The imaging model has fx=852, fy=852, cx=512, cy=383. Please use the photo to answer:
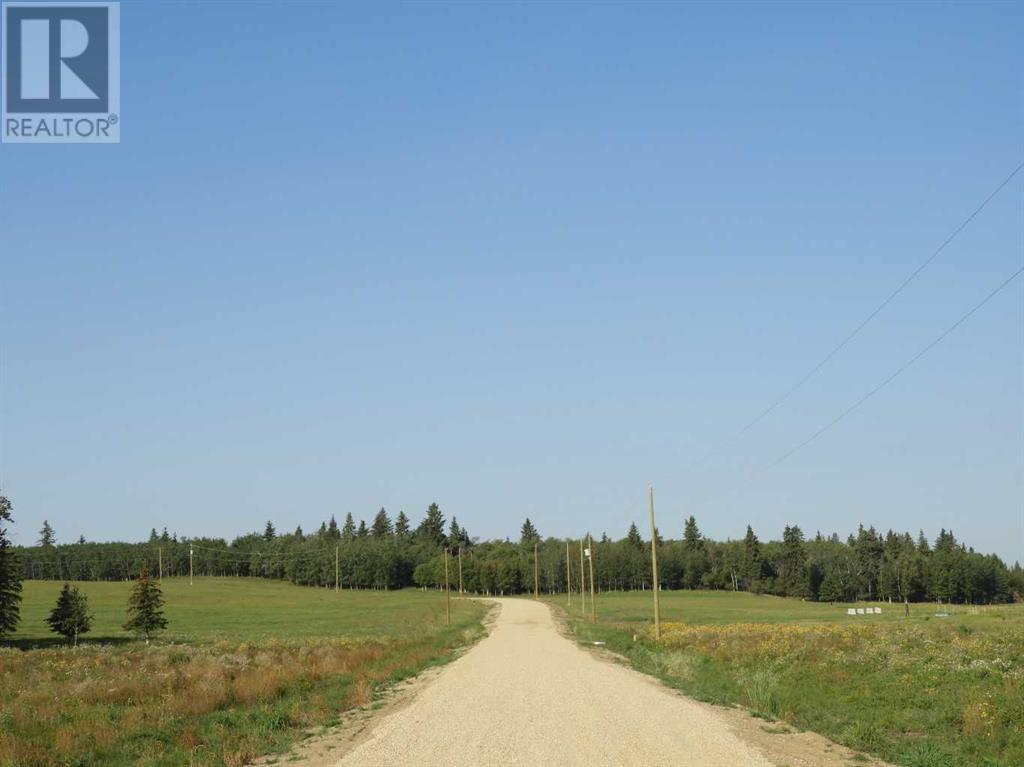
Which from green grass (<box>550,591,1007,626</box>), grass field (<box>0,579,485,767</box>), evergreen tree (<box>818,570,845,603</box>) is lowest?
evergreen tree (<box>818,570,845,603</box>)

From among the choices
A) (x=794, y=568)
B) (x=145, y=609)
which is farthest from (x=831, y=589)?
(x=145, y=609)

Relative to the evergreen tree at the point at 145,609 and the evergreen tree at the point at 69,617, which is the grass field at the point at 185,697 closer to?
the evergreen tree at the point at 69,617

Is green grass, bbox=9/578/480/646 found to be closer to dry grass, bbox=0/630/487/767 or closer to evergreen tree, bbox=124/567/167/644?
evergreen tree, bbox=124/567/167/644

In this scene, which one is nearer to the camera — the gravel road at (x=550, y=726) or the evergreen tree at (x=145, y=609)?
the gravel road at (x=550, y=726)

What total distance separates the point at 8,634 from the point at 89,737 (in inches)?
2314

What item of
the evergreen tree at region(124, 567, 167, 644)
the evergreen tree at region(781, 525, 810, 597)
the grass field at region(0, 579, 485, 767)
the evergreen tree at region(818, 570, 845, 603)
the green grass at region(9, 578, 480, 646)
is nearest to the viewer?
the grass field at region(0, 579, 485, 767)

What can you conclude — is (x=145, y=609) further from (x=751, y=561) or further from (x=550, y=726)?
(x=751, y=561)

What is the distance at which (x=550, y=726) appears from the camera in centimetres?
1909

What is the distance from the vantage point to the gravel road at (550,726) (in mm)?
15695

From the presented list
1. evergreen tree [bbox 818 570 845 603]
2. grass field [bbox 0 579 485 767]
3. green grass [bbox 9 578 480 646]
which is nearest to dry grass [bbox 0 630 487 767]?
grass field [bbox 0 579 485 767]

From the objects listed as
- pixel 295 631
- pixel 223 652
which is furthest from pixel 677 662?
pixel 295 631

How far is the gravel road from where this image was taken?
1570 centimetres

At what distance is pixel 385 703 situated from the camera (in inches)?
944

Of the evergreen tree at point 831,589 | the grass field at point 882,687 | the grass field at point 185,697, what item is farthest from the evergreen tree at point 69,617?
the evergreen tree at point 831,589
